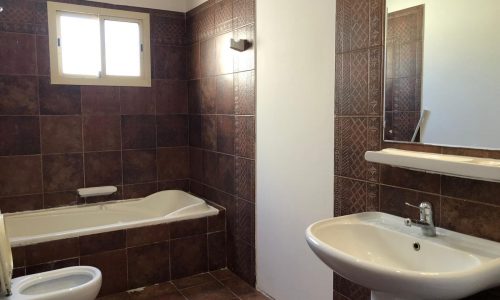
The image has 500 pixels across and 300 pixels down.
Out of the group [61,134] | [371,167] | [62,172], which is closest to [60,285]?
[62,172]

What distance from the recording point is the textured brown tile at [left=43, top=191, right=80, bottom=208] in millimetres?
3482

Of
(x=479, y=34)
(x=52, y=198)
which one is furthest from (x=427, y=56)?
(x=52, y=198)

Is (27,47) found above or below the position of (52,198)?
above

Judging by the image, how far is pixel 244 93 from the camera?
3066 mm

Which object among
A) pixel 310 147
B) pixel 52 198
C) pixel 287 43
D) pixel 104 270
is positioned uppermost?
pixel 287 43

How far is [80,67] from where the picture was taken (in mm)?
3580

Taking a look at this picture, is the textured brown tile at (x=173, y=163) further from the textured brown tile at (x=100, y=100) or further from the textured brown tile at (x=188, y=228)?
the textured brown tile at (x=188, y=228)

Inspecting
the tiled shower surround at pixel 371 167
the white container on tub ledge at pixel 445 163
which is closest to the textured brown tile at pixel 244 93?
the tiled shower surround at pixel 371 167

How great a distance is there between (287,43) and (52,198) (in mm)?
2463

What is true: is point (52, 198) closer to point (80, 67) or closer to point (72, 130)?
point (72, 130)

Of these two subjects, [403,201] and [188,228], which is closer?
[403,201]

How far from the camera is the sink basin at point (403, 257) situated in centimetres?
126

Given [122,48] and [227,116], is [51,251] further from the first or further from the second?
[122,48]

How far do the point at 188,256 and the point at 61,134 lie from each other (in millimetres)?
1556
